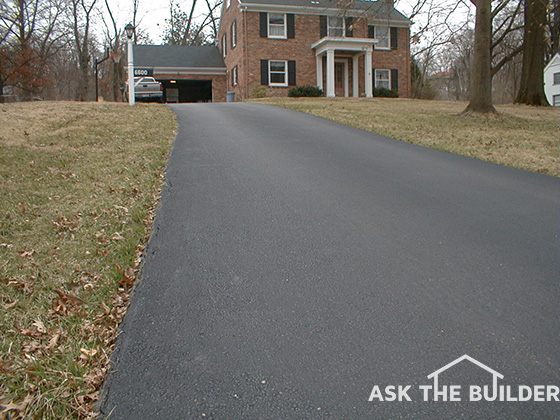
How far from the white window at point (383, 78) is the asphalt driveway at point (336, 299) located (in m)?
25.8

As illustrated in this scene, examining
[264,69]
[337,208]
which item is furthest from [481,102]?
[264,69]

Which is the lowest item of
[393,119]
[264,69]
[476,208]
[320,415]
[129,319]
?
[320,415]

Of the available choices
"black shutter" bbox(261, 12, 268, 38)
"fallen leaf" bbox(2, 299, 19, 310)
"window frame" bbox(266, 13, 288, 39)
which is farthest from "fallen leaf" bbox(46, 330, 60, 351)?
"window frame" bbox(266, 13, 288, 39)

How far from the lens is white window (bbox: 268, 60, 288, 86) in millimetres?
29406

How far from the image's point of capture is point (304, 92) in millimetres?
28141

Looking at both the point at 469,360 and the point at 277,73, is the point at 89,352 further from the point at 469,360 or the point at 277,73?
the point at 277,73

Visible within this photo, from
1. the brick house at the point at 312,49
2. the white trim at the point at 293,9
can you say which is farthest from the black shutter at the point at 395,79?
the white trim at the point at 293,9

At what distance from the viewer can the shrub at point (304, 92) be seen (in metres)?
28.0

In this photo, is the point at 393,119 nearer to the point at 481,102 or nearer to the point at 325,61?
the point at 481,102

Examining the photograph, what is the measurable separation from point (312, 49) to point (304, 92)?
12.6ft

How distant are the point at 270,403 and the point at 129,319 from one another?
1.47 metres

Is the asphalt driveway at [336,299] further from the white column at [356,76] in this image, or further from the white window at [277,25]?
Result: the white column at [356,76]

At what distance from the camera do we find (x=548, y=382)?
3047mm

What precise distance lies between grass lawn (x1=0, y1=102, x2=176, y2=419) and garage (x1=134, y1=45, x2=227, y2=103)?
79.0 ft
